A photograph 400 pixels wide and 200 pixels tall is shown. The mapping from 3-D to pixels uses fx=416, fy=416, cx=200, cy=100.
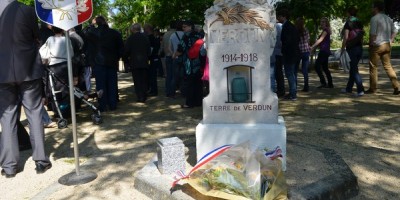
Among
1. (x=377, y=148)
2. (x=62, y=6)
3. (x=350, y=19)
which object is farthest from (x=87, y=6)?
(x=350, y=19)

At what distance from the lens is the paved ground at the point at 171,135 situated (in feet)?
13.8

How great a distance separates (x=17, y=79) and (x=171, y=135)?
2494 millimetres

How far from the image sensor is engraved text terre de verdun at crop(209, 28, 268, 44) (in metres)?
4.21

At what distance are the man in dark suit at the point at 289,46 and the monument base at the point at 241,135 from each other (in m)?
4.54

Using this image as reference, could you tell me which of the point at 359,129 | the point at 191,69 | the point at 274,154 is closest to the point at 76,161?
the point at 274,154

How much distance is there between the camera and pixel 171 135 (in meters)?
6.30

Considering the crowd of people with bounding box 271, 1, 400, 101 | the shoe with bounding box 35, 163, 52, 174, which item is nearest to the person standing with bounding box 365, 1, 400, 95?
the crowd of people with bounding box 271, 1, 400, 101

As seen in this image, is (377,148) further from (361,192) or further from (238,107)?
(238,107)

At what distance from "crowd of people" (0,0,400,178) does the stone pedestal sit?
1.53 metres

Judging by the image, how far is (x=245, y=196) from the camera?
3.30 metres

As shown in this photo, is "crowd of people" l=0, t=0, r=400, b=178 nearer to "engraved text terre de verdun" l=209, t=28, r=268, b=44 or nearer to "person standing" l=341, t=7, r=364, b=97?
"person standing" l=341, t=7, r=364, b=97

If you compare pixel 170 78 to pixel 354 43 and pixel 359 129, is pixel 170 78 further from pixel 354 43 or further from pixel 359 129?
pixel 359 129

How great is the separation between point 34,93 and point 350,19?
7.06m

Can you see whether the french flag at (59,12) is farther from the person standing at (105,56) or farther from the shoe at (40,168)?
the person standing at (105,56)
